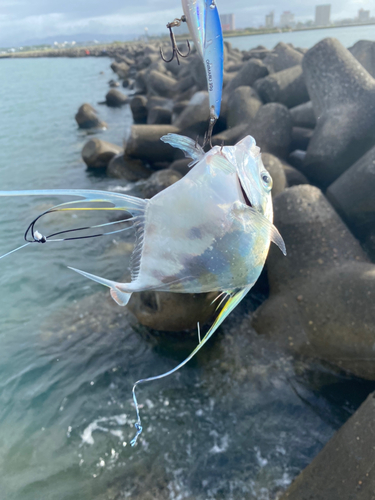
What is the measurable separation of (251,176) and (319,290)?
300cm

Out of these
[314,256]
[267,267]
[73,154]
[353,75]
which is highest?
[353,75]

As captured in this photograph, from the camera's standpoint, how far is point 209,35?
1.50m

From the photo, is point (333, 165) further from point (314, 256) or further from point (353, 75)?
point (314, 256)

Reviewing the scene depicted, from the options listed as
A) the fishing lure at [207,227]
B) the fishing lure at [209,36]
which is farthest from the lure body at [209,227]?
the fishing lure at [209,36]

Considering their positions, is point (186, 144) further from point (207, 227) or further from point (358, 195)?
point (358, 195)

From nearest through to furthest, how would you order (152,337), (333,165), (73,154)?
(152,337) → (333,165) → (73,154)

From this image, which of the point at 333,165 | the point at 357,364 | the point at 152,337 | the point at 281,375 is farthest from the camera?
the point at 333,165

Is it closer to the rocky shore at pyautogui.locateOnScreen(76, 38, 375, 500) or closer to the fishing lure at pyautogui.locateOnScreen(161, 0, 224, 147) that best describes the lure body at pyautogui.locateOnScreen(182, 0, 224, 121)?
the fishing lure at pyautogui.locateOnScreen(161, 0, 224, 147)

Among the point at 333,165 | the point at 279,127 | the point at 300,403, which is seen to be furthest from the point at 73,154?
the point at 300,403

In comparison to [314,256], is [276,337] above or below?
below

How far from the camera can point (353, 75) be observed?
20.1 ft

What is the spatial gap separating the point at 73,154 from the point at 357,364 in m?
12.0

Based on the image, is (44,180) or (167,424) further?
(44,180)

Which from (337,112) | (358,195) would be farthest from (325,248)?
(337,112)
